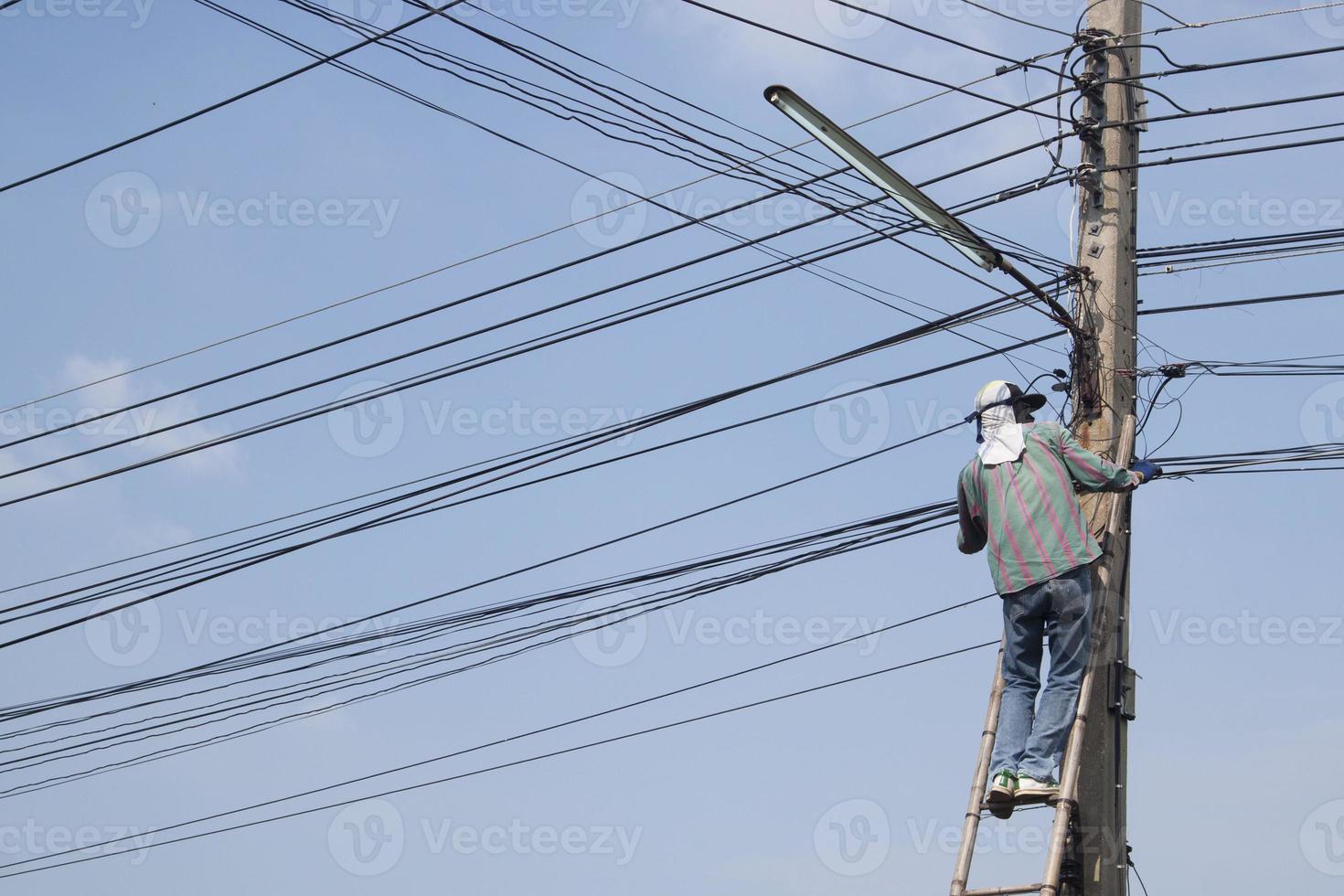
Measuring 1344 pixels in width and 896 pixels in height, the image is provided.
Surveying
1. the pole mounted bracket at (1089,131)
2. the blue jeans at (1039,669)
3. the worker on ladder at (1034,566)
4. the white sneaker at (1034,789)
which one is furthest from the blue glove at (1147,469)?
the pole mounted bracket at (1089,131)

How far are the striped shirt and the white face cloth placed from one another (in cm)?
3

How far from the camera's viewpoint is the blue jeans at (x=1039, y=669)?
652cm

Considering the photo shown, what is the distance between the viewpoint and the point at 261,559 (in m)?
10.4

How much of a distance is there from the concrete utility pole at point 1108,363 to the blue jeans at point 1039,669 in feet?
0.64

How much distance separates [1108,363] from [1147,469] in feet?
2.15

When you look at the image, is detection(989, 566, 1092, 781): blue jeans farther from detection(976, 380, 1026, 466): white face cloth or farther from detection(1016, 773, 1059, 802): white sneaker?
detection(976, 380, 1026, 466): white face cloth

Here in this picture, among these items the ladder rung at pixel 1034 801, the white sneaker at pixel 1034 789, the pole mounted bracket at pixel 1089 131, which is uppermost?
the pole mounted bracket at pixel 1089 131

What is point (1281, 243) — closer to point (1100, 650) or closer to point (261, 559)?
point (1100, 650)

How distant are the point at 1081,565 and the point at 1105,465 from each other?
18.1 inches

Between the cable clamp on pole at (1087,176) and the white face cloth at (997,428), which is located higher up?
the cable clamp on pole at (1087,176)

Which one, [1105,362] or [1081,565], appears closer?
[1081,565]

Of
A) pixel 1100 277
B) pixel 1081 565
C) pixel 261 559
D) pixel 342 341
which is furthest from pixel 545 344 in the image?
pixel 1081 565

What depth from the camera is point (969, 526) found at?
719 centimetres

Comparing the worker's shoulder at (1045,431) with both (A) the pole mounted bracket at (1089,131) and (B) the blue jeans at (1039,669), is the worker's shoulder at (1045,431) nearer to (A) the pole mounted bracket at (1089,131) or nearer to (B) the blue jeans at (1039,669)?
(B) the blue jeans at (1039,669)
